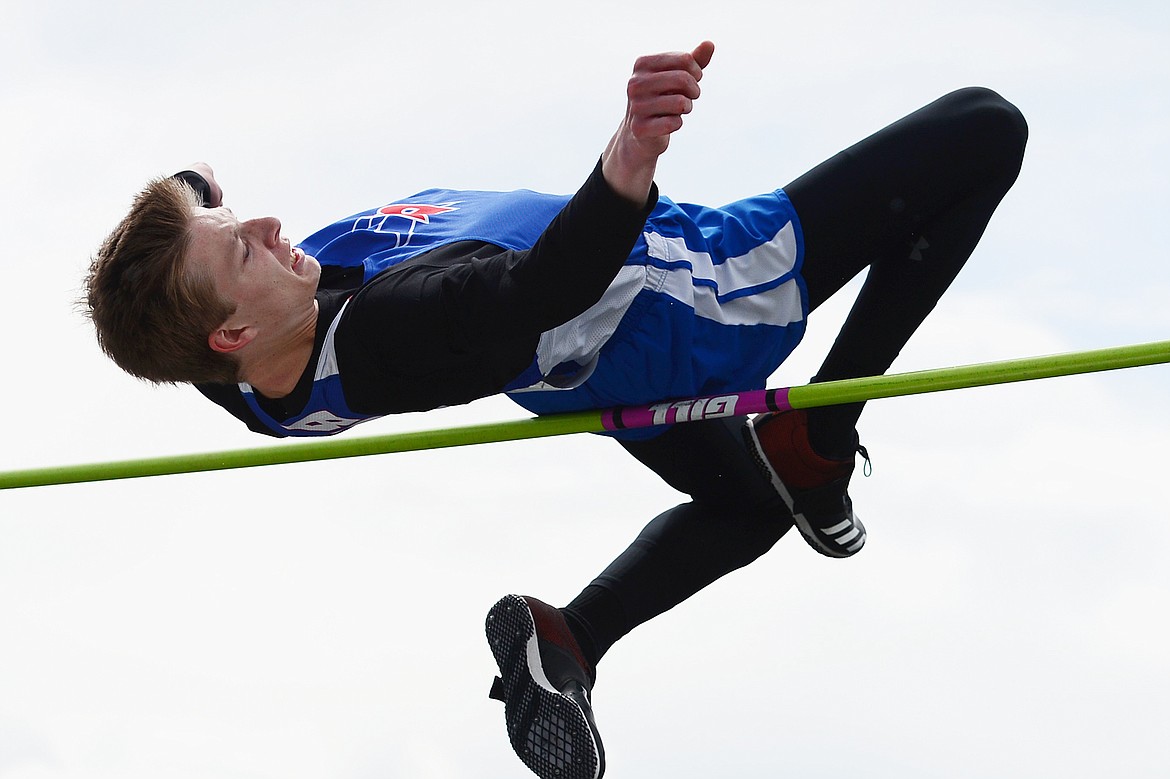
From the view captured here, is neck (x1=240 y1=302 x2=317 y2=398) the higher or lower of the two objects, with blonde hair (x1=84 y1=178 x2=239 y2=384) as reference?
lower

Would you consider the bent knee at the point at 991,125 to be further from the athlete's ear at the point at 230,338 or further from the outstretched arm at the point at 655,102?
the athlete's ear at the point at 230,338

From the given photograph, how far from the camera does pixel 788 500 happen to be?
2379 millimetres

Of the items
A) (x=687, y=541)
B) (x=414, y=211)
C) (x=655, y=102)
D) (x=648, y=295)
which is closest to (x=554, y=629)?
(x=687, y=541)

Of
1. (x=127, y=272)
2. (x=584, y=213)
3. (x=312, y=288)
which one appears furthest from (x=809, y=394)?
(x=127, y=272)

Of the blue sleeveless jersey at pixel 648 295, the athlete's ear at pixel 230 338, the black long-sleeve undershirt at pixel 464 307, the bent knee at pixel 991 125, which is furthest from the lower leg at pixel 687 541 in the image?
the athlete's ear at pixel 230 338

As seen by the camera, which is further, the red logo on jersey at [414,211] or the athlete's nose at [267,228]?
the red logo on jersey at [414,211]

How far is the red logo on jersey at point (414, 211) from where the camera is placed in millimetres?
2166

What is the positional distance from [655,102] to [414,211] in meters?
0.67

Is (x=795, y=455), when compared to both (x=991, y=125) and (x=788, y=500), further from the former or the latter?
(x=991, y=125)

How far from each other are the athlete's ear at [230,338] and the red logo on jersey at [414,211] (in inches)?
12.8

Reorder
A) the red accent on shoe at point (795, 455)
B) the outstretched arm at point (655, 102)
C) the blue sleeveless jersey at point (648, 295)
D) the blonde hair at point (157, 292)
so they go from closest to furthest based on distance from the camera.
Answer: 1. the outstretched arm at point (655, 102)
2. the blonde hair at point (157, 292)
3. the blue sleeveless jersey at point (648, 295)
4. the red accent on shoe at point (795, 455)

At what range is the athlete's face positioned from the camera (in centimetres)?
195

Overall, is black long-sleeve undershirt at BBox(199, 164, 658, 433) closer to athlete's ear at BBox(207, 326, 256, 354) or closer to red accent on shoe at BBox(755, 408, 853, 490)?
athlete's ear at BBox(207, 326, 256, 354)

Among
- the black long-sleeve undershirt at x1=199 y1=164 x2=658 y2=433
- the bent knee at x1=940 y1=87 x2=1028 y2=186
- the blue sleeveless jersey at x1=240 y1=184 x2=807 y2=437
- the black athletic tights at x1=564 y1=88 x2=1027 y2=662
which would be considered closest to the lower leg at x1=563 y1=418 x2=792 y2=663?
the black athletic tights at x1=564 y1=88 x2=1027 y2=662
